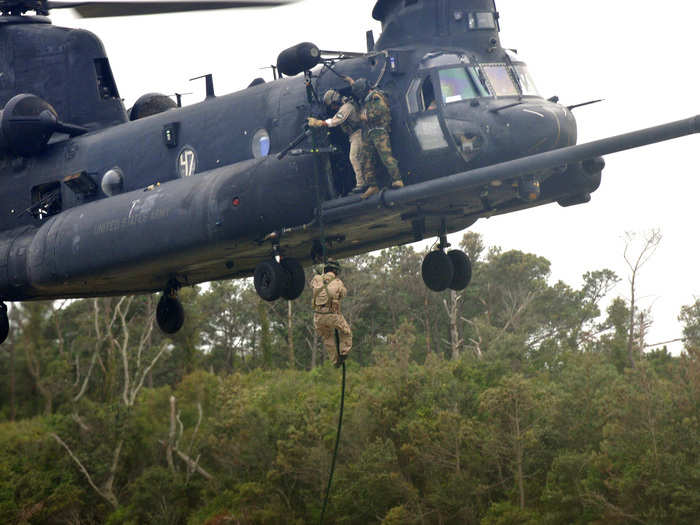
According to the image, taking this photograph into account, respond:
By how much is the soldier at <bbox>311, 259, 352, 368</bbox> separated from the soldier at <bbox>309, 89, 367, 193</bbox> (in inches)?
46.2

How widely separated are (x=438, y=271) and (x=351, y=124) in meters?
2.96

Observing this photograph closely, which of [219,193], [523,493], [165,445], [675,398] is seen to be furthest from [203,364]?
[219,193]

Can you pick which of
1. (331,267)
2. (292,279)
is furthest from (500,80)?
(292,279)

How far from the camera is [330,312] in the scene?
501 inches

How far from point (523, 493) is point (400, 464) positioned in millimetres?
5840

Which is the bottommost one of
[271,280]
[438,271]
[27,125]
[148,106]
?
[271,280]

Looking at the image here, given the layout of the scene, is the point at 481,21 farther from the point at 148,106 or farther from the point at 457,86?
the point at 148,106

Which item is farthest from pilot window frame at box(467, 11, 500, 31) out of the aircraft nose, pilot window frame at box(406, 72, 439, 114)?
the aircraft nose

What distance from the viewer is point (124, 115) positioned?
1795 cm

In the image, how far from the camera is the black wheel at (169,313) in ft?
56.0

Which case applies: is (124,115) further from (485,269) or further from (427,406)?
(485,269)

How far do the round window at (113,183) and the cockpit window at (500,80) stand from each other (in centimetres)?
586

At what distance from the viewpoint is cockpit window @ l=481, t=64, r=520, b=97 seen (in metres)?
12.9

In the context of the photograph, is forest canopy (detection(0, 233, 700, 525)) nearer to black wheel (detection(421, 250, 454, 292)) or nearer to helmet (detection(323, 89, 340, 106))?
black wheel (detection(421, 250, 454, 292))
